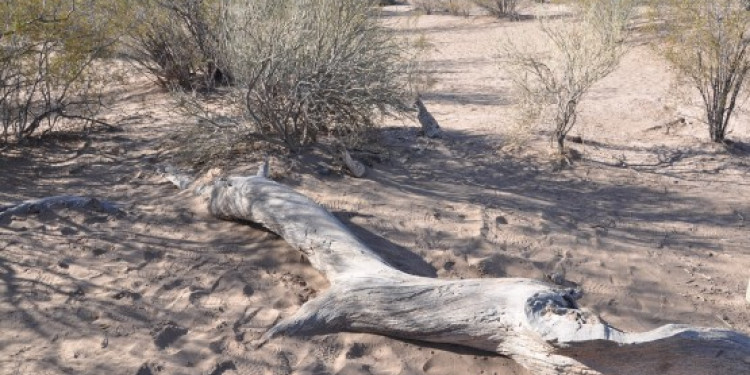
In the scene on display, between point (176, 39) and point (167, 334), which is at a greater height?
point (176, 39)

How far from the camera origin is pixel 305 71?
5.93 m

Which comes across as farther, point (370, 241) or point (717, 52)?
point (717, 52)

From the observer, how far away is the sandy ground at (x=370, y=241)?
138 inches

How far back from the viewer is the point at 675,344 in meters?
2.94

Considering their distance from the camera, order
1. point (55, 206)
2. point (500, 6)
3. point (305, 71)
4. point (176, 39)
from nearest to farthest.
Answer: point (55, 206) → point (305, 71) → point (176, 39) → point (500, 6)

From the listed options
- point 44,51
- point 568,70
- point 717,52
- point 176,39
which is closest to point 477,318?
point 568,70

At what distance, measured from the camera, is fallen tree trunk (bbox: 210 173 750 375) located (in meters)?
2.95

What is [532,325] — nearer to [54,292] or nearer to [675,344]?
[675,344]

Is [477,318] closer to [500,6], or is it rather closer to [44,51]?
[44,51]

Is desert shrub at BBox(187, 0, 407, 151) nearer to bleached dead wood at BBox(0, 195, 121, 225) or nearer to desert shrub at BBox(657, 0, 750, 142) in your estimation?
bleached dead wood at BBox(0, 195, 121, 225)

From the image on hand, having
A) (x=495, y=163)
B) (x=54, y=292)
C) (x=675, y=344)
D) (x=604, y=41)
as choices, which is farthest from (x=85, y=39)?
(x=675, y=344)

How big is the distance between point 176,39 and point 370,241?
5788 millimetres

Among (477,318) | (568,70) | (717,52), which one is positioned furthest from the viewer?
(717,52)

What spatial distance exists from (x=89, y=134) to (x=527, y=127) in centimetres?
457
